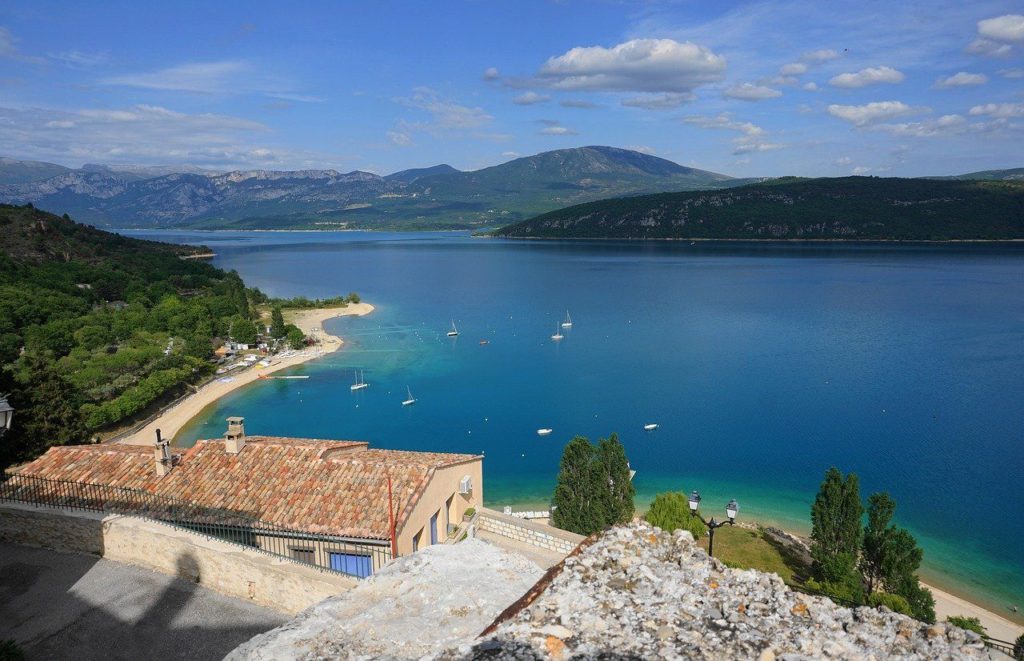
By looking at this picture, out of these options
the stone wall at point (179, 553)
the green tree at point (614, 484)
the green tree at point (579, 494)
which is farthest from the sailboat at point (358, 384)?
the stone wall at point (179, 553)

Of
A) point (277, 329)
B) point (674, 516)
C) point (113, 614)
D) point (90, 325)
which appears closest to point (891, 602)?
point (674, 516)

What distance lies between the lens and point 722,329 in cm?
7750

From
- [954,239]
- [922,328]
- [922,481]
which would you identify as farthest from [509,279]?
[954,239]

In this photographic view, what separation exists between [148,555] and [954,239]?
22888 cm

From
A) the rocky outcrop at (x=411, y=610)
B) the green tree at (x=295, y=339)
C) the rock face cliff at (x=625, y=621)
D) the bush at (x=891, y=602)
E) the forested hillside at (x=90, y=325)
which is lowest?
the green tree at (x=295, y=339)

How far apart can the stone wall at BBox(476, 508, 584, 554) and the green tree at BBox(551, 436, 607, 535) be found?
812 centimetres

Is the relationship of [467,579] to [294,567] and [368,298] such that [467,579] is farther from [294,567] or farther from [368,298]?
[368,298]

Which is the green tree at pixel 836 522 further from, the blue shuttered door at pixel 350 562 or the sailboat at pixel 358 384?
the sailboat at pixel 358 384

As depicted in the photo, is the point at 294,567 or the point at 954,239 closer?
the point at 294,567

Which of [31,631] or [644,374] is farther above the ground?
[31,631]

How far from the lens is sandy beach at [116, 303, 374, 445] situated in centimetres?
4184

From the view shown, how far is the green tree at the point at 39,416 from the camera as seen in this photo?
25.4m

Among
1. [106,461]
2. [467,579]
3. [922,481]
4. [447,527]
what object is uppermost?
[467,579]

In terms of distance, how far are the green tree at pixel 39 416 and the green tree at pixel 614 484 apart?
22959mm
